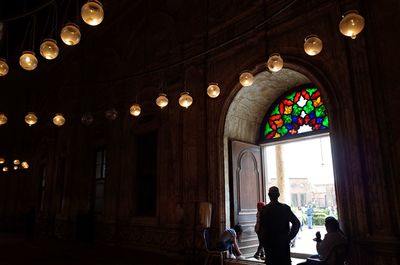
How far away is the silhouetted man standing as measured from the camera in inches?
158

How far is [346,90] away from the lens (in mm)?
4828

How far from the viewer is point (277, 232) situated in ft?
13.3

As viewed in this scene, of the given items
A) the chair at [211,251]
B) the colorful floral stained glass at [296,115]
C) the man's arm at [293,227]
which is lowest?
the chair at [211,251]

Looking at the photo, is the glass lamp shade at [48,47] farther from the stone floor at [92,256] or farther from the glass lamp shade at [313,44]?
the stone floor at [92,256]

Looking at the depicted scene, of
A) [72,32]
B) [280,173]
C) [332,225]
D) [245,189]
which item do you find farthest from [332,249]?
[280,173]

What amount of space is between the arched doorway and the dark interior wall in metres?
0.30

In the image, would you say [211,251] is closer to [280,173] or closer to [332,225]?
[332,225]

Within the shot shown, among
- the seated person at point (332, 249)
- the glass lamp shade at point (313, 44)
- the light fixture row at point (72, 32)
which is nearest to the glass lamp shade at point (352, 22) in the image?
the glass lamp shade at point (313, 44)

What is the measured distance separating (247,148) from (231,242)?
240 cm

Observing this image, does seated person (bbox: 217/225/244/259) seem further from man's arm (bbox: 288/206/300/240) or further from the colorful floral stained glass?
the colorful floral stained glass

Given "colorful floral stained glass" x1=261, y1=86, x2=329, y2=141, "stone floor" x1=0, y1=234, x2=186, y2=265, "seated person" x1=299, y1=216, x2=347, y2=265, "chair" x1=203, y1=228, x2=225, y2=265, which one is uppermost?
"colorful floral stained glass" x1=261, y1=86, x2=329, y2=141

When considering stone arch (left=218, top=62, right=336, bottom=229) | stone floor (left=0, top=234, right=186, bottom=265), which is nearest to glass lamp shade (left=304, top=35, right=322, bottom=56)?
stone arch (left=218, top=62, right=336, bottom=229)

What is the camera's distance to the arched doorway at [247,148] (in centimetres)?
675

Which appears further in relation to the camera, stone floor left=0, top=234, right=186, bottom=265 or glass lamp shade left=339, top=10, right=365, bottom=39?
stone floor left=0, top=234, right=186, bottom=265
